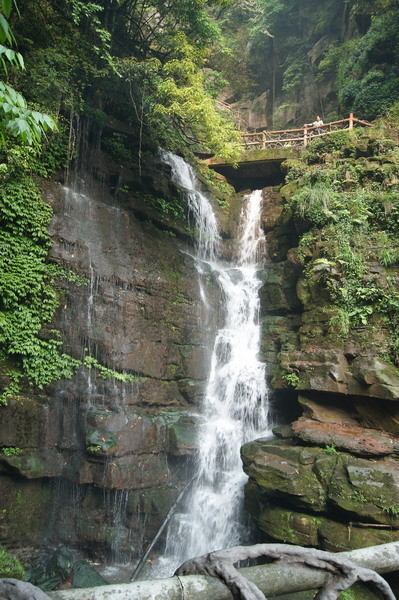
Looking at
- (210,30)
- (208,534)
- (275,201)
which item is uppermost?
(210,30)

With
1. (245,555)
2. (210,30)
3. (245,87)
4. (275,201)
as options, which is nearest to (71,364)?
(245,555)

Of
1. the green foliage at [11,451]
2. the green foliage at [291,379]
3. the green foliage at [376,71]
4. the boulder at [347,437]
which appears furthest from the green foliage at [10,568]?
the green foliage at [376,71]

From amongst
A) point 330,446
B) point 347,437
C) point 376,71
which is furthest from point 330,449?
point 376,71

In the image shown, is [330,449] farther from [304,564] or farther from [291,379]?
[304,564]

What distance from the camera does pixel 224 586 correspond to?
192cm

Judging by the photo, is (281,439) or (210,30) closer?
(281,439)

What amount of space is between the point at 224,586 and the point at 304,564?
1.68ft

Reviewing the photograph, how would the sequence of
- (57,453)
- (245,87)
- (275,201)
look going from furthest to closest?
(245,87) < (275,201) < (57,453)

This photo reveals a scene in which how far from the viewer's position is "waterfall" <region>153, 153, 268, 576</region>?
332 inches

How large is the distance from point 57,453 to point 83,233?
5157 millimetres

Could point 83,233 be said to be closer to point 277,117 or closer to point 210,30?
point 210,30

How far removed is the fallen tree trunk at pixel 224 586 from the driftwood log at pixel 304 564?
0.13 feet

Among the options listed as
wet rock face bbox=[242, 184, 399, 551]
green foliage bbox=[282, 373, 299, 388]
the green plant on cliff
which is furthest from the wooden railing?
green foliage bbox=[282, 373, 299, 388]

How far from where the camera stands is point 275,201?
1490 cm
